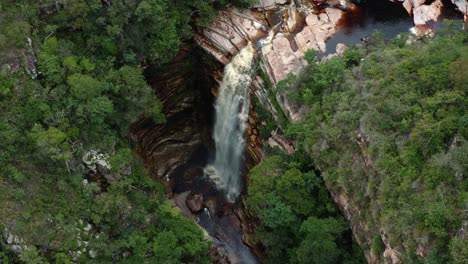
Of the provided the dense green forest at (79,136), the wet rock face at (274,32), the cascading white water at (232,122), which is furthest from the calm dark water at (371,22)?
the dense green forest at (79,136)

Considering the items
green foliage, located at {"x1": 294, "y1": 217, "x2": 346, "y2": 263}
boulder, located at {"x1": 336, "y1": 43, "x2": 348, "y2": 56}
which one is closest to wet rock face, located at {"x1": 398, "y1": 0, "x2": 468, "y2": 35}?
boulder, located at {"x1": 336, "y1": 43, "x2": 348, "y2": 56}

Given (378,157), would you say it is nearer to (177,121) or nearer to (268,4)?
(268,4)

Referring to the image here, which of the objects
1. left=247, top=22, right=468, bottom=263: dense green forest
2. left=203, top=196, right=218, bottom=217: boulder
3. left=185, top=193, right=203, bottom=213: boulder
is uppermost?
left=247, top=22, right=468, bottom=263: dense green forest

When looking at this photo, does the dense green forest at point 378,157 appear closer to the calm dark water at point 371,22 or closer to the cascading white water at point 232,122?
the calm dark water at point 371,22

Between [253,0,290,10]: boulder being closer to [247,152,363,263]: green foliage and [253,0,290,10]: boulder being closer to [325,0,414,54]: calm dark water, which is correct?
[325,0,414,54]: calm dark water

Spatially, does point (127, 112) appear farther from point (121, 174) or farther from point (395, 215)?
point (395, 215)

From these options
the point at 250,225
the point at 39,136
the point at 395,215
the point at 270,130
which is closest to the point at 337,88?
the point at 270,130
